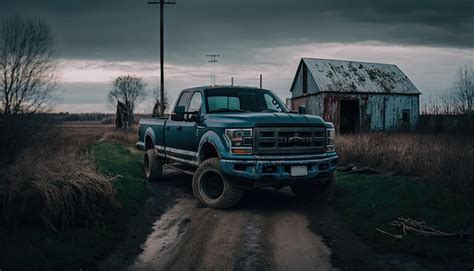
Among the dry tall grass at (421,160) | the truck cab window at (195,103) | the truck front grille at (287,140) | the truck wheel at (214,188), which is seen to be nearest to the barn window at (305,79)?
the dry tall grass at (421,160)

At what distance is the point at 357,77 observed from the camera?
26.9 m

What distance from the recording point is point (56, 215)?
5.62 metres

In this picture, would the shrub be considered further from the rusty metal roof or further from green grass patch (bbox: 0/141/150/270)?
the rusty metal roof

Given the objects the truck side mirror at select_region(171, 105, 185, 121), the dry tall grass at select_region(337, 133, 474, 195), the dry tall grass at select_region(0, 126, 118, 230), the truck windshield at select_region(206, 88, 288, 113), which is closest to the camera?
the dry tall grass at select_region(0, 126, 118, 230)

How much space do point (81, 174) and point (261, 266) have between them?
11.7 ft

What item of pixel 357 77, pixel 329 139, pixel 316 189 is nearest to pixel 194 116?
pixel 329 139

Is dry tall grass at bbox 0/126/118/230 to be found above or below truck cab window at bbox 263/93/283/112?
below

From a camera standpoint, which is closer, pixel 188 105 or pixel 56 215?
pixel 56 215

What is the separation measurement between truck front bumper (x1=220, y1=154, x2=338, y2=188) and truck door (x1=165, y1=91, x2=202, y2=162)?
1.48 metres

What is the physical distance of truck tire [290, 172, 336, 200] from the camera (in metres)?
7.93

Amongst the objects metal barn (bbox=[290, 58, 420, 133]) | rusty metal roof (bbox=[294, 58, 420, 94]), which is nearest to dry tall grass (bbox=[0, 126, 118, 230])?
metal barn (bbox=[290, 58, 420, 133])

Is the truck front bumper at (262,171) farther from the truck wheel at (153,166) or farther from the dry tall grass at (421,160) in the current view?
the truck wheel at (153,166)

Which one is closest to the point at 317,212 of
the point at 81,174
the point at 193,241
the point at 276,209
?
the point at 276,209

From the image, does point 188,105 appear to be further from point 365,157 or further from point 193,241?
point 365,157
